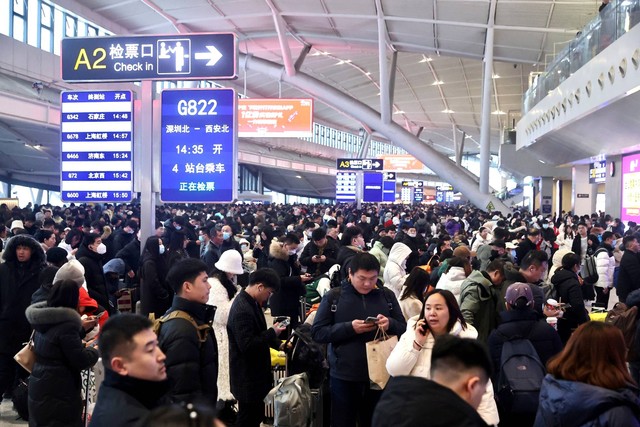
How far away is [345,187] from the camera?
31.9m

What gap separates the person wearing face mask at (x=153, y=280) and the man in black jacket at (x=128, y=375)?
4704 millimetres

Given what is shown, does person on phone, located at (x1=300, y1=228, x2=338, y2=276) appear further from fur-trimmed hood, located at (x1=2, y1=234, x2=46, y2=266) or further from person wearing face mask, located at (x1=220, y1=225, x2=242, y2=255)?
fur-trimmed hood, located at (x1=2, y1=234, x2=46, y2=266)

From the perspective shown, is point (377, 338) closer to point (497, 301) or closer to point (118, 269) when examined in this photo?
point (497, 301)

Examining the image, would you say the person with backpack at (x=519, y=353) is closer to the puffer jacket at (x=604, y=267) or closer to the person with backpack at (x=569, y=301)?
the person with backpack at (x=569, y=301)

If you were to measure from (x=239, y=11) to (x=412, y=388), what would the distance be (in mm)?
28723

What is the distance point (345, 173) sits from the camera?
1259 inches

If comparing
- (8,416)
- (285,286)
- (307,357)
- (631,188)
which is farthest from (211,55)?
(631,188)

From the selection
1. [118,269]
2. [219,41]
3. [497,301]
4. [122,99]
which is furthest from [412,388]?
[118,269]

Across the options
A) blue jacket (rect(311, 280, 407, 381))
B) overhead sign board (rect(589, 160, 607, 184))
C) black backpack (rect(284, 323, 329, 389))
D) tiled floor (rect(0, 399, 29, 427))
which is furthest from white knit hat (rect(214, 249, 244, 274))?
overhead sign board (rect(589, 160, 607, 184))

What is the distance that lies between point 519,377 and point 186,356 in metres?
2.01

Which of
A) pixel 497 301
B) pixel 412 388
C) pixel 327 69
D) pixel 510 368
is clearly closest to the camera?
pixel 412 388

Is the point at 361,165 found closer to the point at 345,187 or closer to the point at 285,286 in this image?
the point at 345,187

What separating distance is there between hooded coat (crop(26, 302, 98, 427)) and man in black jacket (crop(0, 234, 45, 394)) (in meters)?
1.85

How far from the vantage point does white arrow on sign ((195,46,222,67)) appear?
7.39 m
